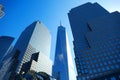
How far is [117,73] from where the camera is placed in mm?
40844

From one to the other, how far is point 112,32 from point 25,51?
350 feet

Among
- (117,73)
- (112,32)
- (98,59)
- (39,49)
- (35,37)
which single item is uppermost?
(117,73)

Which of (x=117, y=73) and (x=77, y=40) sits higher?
(x=117, y=73)

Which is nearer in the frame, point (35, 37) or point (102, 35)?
point (102, 35)

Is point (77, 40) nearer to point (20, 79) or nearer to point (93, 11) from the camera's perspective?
point (93, 11)

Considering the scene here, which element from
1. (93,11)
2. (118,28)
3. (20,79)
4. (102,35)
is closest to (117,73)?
(20,79)

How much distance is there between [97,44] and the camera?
12250 cm

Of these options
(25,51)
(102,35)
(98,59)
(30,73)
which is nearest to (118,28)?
(102,35)

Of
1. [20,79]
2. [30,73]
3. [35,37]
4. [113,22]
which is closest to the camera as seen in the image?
[20,79]

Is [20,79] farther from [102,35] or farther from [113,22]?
[113,22]

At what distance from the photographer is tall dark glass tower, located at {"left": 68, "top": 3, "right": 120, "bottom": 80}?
102200mm

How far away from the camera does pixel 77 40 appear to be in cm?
15500

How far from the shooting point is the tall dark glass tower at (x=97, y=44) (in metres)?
102

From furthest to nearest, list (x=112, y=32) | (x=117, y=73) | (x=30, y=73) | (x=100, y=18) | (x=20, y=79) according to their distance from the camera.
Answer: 1. (x=100, y=18)
2. (x=112, y=32)
3. (x=30, y=73)
4. (x=20, y=79)
5. (x=117, y=73)
